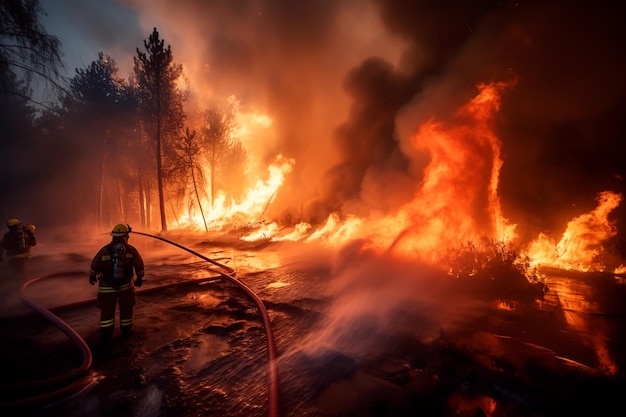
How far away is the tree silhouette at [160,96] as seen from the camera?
18.4 metres

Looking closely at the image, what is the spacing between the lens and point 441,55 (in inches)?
567

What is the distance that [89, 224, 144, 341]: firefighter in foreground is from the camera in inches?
178

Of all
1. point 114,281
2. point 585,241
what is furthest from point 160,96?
point 585,241

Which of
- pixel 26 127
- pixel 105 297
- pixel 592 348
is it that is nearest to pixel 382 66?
pixel 592 348

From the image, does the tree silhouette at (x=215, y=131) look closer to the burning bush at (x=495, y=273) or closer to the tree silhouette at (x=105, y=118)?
the tree silhouette at (x=105, y=118)

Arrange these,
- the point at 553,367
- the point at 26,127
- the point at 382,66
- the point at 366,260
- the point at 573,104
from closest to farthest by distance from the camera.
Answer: the point at 553,367
the point at 366,260
the point at 573,104
the point at 382,66
the point at 26,127

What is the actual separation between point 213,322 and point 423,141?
30.7 ft

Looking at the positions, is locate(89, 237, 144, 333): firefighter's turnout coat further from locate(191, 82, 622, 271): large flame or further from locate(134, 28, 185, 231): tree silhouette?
locate(134, 28, 185, 231): tree silhouette

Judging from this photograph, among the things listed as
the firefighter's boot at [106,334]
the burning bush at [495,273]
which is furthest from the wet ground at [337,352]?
the burning bush at [495,273]

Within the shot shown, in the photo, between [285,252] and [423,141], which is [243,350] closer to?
[285,252]

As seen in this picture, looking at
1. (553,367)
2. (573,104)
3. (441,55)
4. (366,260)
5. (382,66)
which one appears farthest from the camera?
(382,66)

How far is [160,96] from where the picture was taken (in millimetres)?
19547

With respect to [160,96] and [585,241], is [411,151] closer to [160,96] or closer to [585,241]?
[585,241]

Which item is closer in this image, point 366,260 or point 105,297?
point 105,297
